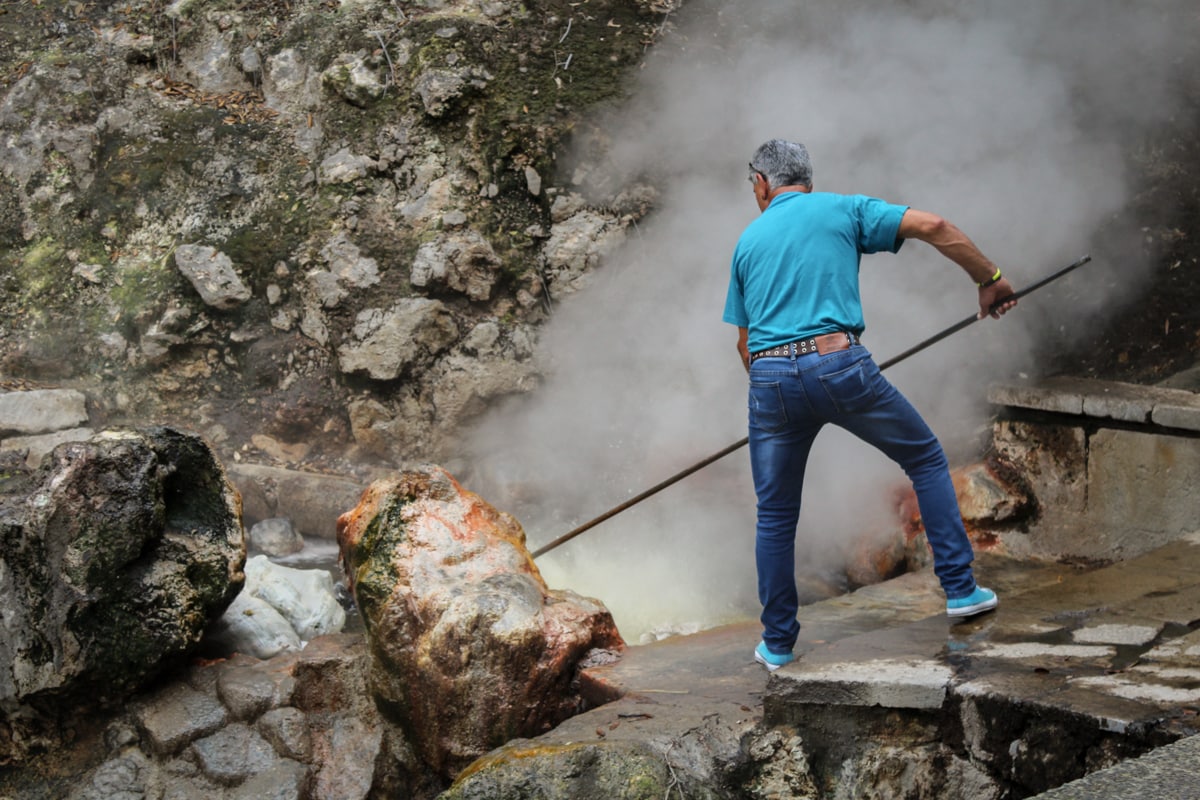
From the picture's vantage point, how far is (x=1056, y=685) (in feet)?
9.07

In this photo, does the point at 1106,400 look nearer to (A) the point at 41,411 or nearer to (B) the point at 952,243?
(B) the point at 952,243

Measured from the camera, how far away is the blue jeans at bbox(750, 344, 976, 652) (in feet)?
10.7

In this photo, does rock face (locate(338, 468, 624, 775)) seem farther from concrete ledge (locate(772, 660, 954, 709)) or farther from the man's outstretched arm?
the man's outstretched arm

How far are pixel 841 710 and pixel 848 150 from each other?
167 inches

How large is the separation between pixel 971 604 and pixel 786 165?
1.58 metres

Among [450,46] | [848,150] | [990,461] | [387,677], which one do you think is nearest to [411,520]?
[387,677]

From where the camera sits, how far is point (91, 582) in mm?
3895

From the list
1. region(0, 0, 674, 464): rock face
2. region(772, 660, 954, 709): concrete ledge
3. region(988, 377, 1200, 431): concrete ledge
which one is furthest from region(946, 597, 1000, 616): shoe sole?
region(0, 0, 674, 464): rock face

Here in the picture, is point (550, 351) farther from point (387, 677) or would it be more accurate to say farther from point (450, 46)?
point (387, 677)

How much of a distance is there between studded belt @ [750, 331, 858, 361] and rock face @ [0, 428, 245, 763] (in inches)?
97.8

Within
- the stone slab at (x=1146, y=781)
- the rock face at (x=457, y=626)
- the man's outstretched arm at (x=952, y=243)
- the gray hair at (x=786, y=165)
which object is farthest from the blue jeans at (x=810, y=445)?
the stone slab at (x=1146, y=781)

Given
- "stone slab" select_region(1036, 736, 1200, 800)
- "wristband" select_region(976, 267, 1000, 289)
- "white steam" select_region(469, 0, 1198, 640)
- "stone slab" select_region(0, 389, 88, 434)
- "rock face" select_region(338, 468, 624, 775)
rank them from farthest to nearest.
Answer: "stone slab" select_region(0, 389, 88, 434)
"white steam" select_region(469, 0, 1198, 640)
"rock face" select_region(338, 468, 624, 775)
"wristband" select_region(976, 267, 1000, 289)
"stone slab" select_region(1036, 736, 1200, 800)

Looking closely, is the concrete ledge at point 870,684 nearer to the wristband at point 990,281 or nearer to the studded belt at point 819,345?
the studded belt at point 819,345

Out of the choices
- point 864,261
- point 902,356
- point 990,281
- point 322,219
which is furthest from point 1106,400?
point 322,219
